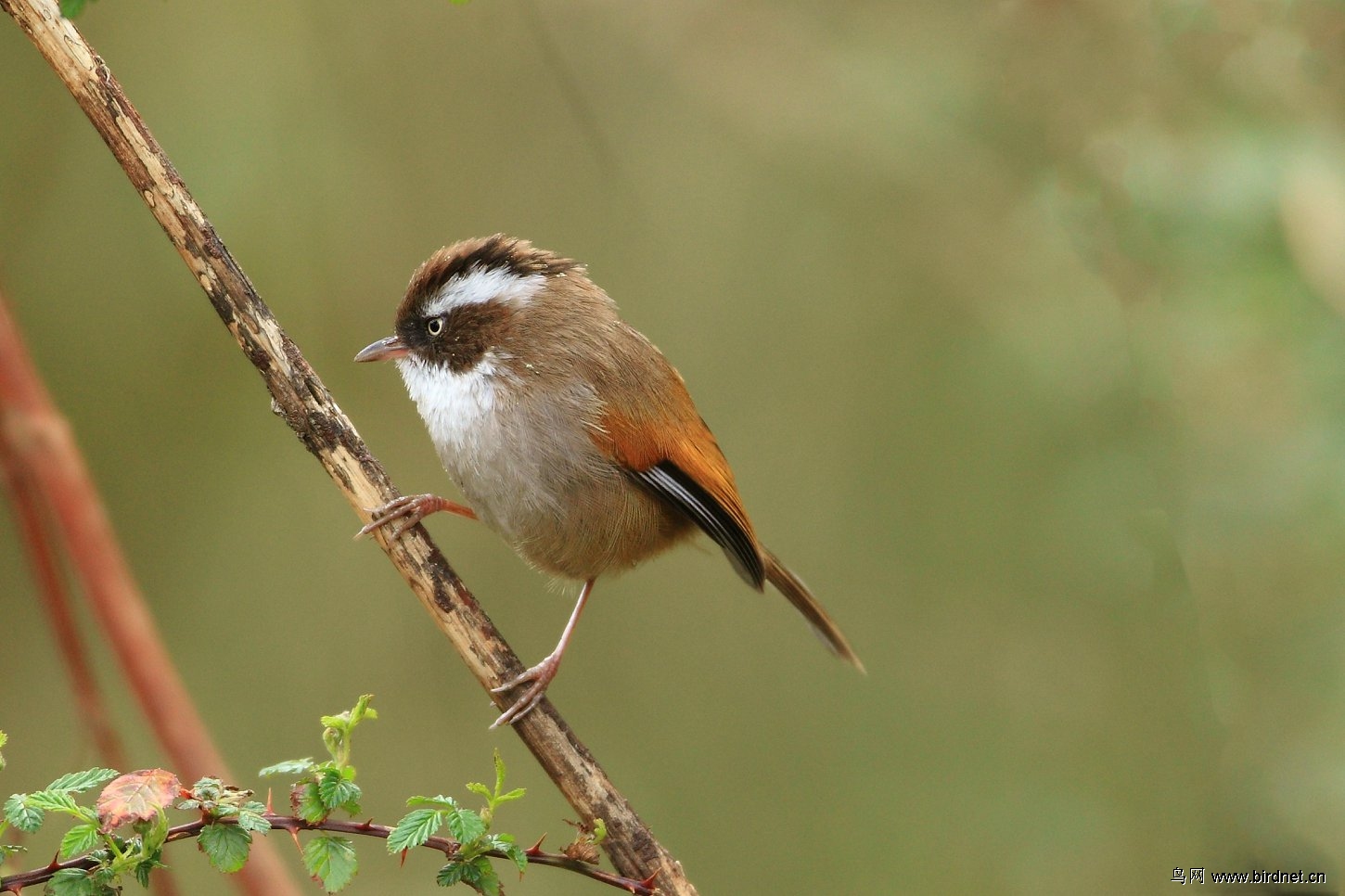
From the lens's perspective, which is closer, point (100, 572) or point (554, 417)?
point (100, 572)

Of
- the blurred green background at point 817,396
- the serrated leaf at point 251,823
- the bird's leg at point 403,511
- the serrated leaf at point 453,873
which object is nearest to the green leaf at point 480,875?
the serrated leaf at point 453,873

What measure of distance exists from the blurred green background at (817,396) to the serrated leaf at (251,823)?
89.8 inches

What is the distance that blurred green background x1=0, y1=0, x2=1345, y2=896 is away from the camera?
4031 mm

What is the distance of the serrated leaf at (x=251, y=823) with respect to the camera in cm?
209

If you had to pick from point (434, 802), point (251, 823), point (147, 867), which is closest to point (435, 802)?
point (434, 802)

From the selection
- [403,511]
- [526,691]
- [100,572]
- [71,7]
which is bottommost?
[526,691]

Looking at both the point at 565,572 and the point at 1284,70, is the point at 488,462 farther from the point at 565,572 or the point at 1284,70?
the point at 1284,70

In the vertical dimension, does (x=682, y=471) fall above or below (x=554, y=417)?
below

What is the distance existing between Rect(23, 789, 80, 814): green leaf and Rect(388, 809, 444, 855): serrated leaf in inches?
20.5

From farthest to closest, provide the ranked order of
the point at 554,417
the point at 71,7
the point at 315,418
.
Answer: the point at 554,417
the point at 315,418
the point at 71,7

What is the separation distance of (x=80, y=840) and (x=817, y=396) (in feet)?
17.4

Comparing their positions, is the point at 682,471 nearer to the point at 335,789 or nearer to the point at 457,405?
the point at 457,405

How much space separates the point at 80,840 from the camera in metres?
2.01

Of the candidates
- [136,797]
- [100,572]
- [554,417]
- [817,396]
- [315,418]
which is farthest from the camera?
[817,396]
